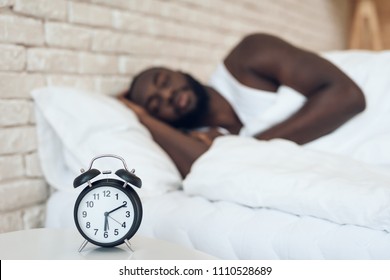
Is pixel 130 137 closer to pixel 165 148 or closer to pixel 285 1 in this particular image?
pixel 165 148

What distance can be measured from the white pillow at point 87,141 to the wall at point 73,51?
4 centimetres

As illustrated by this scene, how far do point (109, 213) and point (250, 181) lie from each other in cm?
41

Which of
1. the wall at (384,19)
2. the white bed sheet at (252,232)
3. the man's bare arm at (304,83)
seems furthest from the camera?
the wall at (384,19)

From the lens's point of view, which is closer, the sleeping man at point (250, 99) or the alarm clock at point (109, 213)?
the alarm clock at point (109, 213)

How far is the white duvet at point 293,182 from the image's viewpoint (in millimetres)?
951

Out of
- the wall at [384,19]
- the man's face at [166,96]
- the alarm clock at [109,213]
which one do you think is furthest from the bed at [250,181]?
the wall at [384,19]

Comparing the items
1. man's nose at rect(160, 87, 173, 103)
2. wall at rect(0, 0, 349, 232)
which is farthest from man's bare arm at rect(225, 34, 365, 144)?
wall at rect(0, 0, 349, 232)

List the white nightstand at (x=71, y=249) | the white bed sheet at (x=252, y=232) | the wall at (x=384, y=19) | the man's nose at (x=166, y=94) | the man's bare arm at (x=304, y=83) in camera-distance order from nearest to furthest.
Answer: the white nightstand at (x=71, y=249)
the white bed sheet at (x=252, y=232)
the man's bare arm at (x=304, y=83)
the man's nose at (x=166, y=94)
the wall at (x=384, y=19)

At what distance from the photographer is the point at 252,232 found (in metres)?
1.00

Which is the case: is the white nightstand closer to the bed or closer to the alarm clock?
the alarm clock

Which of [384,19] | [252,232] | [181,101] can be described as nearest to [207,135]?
[181,101]

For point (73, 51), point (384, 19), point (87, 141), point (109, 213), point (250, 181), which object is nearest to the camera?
point (109, 213)

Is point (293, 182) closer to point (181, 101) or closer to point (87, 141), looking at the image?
point (87, 141)

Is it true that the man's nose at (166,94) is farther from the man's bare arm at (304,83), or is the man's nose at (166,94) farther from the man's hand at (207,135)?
the man's bare arm at (304,83)
